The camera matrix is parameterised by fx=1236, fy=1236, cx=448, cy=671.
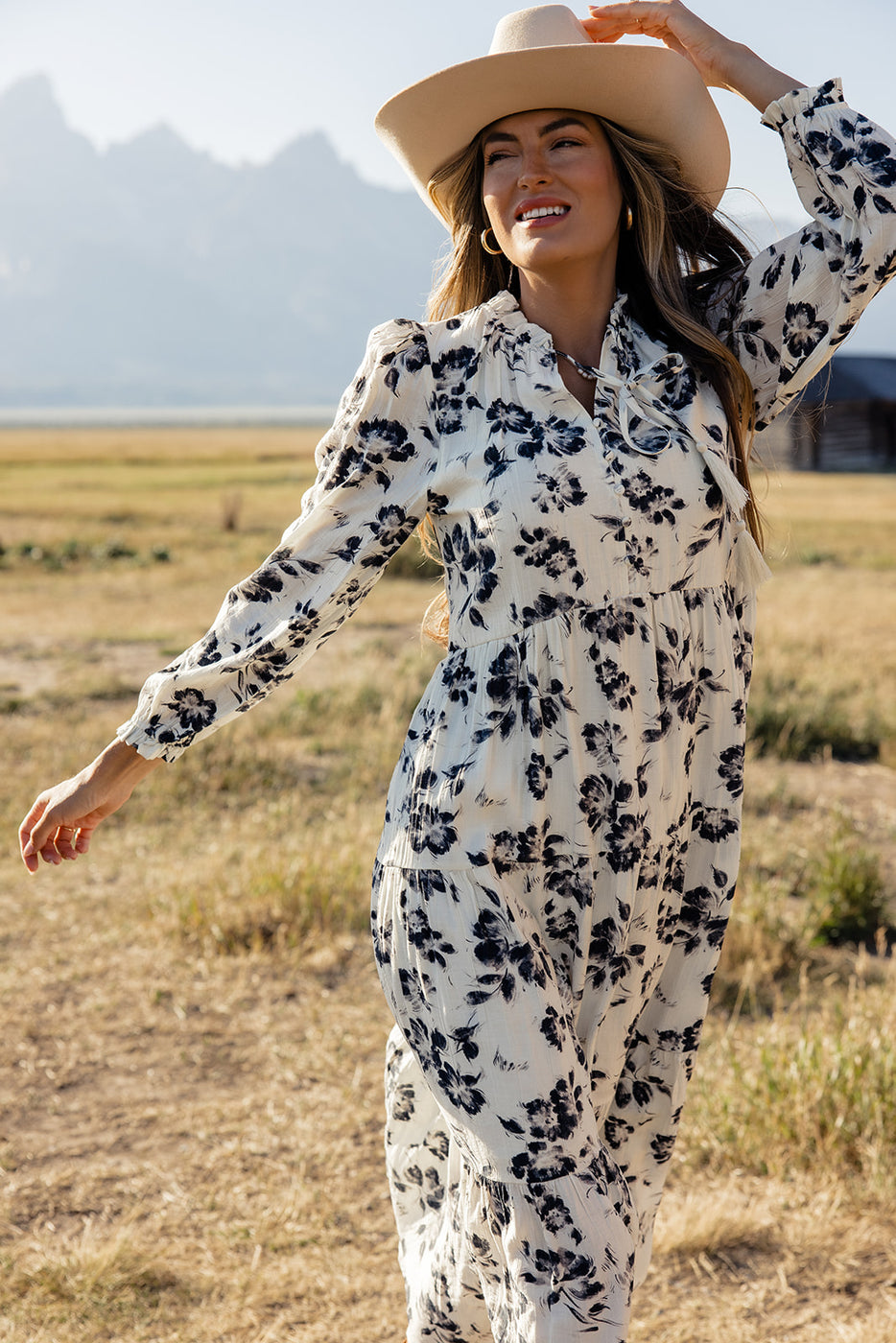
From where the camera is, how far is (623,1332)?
5.67ft

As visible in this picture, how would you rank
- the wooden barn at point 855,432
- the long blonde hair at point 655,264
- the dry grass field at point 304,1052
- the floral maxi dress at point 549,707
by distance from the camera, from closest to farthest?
the floral maxi dress at point 549,707 < the long blonde hair at point 655,264 < the dry grass field at point 304,1052 < the wooden barn at point 855,432

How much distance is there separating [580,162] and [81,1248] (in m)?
2.44

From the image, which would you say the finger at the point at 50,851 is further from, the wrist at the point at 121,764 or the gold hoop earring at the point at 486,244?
the gold hoop earring at the point at 486,244

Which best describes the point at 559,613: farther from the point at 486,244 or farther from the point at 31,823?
the point at 31,823

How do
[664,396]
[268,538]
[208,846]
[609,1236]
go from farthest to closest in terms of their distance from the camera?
[268,538] → [208,846] → [664,396] → [609,1236]

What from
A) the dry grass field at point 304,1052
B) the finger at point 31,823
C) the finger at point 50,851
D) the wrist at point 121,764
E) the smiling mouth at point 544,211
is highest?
the smiling mouth at point 544,211

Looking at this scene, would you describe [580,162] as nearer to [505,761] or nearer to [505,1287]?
[505,761]

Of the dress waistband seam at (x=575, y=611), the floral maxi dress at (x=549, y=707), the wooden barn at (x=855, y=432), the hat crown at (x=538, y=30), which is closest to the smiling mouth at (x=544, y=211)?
the floral maxi dress at (x=549, y=707)

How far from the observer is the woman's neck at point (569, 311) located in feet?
6.74

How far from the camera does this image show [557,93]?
6.70ft

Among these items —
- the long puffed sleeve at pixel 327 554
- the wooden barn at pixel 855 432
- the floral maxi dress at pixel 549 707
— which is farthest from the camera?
the wooden barn at pixel 855 432

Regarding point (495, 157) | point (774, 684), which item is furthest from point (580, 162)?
point (774, 684)

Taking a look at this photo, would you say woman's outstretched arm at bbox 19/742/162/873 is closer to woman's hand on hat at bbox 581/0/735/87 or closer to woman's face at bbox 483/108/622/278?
woman's face at bbox 483/108/622/278

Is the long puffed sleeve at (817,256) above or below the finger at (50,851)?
above
